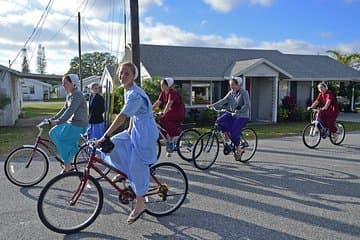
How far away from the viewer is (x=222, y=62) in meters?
21.2

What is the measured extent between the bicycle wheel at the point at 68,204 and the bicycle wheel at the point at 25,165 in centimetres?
180

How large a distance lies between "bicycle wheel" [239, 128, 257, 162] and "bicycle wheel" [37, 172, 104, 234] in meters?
4.30

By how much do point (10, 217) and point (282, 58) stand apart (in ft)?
75.6

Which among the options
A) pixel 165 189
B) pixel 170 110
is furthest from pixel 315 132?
pixel 165 189

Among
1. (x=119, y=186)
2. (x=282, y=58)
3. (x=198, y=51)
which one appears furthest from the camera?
(x=282, y=58)

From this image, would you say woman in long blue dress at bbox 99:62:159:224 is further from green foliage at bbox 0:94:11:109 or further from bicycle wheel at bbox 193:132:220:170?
green foliage at bbox 0:94:11:109

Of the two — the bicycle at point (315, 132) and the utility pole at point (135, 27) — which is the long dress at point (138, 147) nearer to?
the utility pole at point (135, 27)

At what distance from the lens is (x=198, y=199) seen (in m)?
5.29

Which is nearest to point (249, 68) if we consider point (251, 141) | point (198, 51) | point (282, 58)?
point (198, 51)

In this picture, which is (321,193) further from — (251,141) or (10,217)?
(10,217)

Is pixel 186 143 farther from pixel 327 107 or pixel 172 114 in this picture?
pixel 327 107

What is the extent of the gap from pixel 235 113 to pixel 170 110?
1.43m

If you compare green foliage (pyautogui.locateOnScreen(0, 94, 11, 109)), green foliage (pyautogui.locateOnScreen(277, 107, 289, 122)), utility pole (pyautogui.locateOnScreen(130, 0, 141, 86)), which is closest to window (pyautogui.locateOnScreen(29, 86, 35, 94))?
green foliage (pyautogui.locateOnScreen(0, 94, 11, 109))

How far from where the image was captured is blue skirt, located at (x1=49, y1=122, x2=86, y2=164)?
5738 mm
